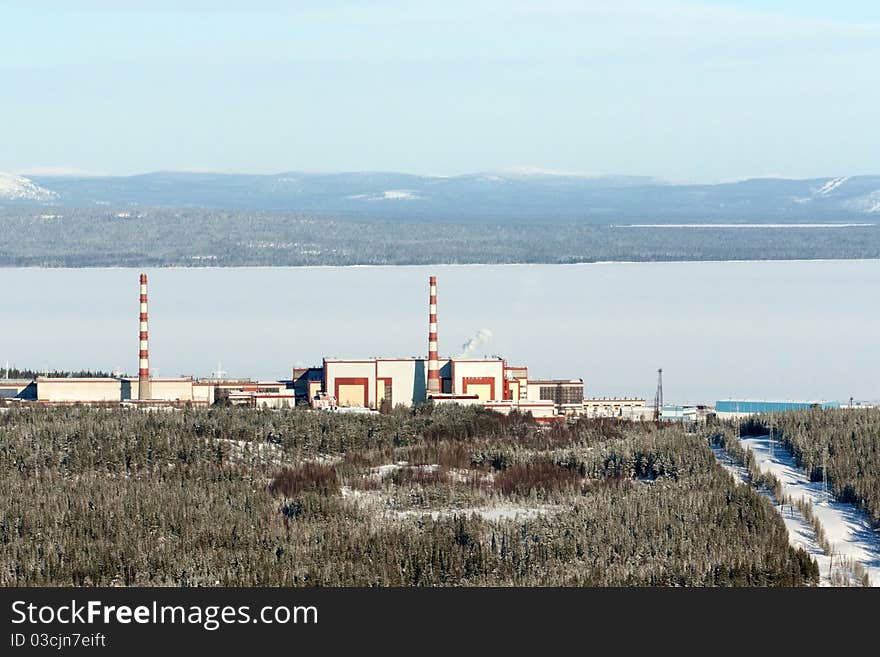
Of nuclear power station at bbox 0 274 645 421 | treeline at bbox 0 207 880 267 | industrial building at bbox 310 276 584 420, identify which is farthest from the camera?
treeline at bbox 0 207 880 267

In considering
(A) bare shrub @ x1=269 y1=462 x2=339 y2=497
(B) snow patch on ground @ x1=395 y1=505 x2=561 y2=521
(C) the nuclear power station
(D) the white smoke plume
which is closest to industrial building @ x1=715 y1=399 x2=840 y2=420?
(C) the nuclear power station

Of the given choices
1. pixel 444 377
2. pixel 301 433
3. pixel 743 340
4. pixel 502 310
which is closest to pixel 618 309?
pixel 502 310

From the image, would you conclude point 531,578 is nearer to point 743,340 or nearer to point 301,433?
point 301,433

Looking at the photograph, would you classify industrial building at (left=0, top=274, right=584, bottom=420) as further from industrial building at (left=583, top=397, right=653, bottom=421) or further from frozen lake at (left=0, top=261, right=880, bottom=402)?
frozen lake at (left=0, top=261, right=880, bottom=402)

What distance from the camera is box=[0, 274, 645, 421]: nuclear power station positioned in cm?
4700

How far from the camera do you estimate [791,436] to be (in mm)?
29922

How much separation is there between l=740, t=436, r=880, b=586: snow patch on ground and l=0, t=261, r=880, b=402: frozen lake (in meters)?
29.6

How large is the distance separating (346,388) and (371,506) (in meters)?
20.8

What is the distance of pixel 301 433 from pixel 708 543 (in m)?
12.4

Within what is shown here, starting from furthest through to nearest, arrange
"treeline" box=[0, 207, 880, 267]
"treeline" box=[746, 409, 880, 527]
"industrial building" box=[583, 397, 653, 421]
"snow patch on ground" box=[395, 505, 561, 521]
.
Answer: "treeline" box=[0, 207, 880, 267], "industrial building" box=[583, 397, 653, 421], "snow patch on ground" box=[395, 505, 561, 521], "treeline" box=[746, 409, 880, 527]

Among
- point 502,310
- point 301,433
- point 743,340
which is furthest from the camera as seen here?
point 502,310

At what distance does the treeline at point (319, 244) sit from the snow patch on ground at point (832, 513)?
139702mm

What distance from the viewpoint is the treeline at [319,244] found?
172125 millimetres

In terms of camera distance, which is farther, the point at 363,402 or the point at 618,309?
the point at 618,309
